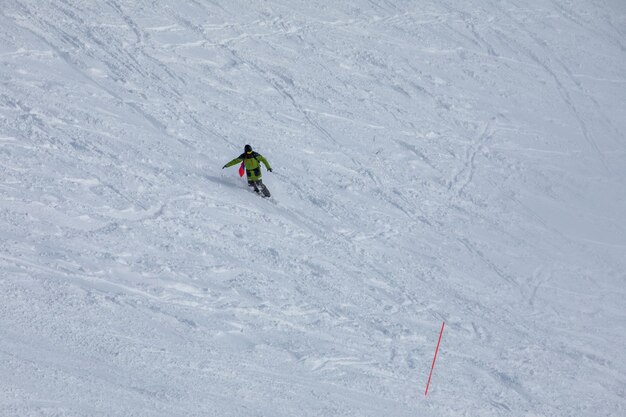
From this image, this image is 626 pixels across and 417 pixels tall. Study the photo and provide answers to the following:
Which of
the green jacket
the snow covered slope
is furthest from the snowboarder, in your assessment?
the snow covered slope

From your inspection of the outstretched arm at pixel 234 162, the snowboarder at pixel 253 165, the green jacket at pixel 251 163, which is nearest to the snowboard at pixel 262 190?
the snowboarder at pixel 253 165

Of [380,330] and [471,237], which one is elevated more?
[471,237]

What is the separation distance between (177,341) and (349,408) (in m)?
2.50

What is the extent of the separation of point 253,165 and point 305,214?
1.37 meters

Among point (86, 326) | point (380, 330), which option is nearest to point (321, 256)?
point (380, 330)

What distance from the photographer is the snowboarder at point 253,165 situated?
13755 millimetres

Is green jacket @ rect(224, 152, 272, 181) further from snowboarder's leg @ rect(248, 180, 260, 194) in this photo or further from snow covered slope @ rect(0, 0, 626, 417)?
snow covered slope @ rect(0, 0, 626, 417)

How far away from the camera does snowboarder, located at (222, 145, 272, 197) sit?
45.1ft

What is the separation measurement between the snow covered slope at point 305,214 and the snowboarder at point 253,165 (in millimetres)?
328

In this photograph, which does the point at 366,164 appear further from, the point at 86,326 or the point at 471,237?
the point at 86,326

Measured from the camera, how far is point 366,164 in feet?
53.6

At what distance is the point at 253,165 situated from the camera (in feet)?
45.3

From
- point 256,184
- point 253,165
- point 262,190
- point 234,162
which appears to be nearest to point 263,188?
point 262,190

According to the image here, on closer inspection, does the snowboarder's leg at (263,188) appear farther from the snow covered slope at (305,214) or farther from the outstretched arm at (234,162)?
the outstretched arm at (234,162)
